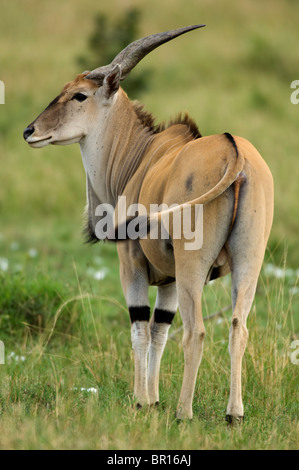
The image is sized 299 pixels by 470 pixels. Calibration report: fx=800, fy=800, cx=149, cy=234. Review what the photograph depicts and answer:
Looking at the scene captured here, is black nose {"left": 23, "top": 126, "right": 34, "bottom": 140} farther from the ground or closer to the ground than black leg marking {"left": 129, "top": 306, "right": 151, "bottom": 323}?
farther from the ground

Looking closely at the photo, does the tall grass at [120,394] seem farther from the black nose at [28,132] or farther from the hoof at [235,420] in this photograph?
the black nose at [28,132]

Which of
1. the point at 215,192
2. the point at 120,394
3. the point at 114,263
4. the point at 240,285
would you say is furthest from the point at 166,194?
the point at 114,263

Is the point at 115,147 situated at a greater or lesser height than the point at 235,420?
greater

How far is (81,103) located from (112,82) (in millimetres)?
230

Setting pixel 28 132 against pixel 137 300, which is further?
pixel 28 132

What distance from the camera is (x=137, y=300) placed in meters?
4.68

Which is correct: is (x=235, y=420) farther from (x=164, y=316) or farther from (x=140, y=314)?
(x=164, y=316)

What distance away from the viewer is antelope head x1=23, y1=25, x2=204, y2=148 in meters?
4.89

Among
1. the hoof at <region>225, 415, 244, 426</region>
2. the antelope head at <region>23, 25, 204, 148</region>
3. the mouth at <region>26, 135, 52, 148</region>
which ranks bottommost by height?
the hoof at <region>225, 415, 244, 426</region>

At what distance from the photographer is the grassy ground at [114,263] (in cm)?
414

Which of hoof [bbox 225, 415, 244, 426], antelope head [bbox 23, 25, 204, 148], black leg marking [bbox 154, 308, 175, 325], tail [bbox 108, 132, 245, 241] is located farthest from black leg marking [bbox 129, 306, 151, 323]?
antelope head [bbox 23, 25, 204, 148]

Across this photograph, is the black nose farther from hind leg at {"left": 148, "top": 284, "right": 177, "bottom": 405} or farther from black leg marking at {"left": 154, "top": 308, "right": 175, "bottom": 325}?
black leg marking at {"left": 154, "top": 308, "right": 175, "bottom": 325}

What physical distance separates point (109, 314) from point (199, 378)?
7.76ft

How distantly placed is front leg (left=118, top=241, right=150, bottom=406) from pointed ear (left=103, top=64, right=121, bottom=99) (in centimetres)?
98
